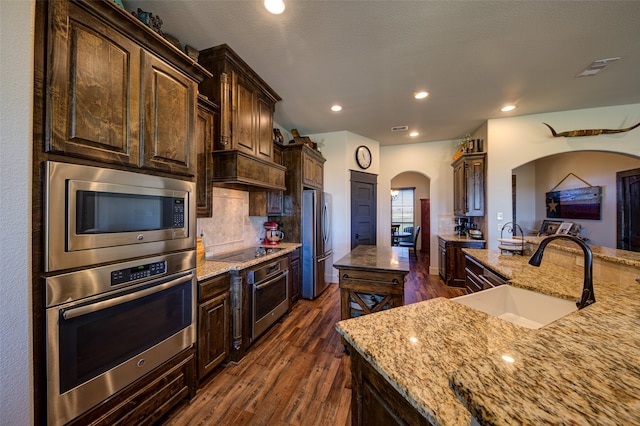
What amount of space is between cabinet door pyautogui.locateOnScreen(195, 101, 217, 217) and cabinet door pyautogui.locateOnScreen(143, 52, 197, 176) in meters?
0.42

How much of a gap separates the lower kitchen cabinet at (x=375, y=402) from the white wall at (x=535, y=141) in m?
3.96

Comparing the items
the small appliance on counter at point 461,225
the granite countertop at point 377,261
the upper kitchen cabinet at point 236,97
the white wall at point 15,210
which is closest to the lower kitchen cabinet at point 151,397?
the white wall at point 15,210

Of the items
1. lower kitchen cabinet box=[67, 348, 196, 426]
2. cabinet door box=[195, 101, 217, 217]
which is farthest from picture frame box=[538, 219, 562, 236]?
lower kitchen cabinet box=[67, 348, 196, 426]

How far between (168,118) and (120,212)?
0.67m

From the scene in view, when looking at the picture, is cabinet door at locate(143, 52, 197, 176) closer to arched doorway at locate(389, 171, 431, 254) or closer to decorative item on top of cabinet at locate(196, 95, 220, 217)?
decorative item on top of cabinet at locate(196, 95, 220, 217)

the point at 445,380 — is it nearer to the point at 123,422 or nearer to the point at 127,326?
the point at 127,326

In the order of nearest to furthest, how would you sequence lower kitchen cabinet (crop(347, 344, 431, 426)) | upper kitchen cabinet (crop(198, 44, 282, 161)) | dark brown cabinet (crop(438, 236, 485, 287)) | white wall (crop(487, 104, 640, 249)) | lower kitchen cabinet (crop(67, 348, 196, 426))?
lower kitchen cabinet (crop(347, 344, 431, 426)), lower kitchen cabinet (crop(67, 348, 196, 426)), upper kitchen cabinet (crop(198, 44, 282, 161)), white wall (crop(487, 104, 640, 249)), dark brown cabinet (crop(438, 236, 485, 287))

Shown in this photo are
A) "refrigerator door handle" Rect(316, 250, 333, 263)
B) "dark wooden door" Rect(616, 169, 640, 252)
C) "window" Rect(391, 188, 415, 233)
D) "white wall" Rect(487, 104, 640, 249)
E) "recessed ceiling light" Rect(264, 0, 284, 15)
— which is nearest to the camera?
→ "recessed ceiling light" Rect(264, 0, 284, 15)

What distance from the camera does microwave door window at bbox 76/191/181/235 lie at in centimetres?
112

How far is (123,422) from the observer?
1248 millimetres

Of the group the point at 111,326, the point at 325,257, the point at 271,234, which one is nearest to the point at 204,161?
the point at 111,326

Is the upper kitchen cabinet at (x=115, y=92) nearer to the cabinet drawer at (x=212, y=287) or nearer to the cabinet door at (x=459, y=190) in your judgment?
the cabinet drawer at (x=212, y=287)

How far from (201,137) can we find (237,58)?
88cm

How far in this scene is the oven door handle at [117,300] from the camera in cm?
106
